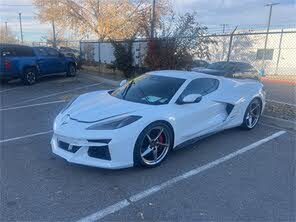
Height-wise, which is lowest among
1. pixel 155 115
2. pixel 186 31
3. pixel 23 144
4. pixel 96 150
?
pixel 23 144

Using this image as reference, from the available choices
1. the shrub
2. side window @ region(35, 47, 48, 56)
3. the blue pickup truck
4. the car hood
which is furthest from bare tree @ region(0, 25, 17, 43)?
the car hood

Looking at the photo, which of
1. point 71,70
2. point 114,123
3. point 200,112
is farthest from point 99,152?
point 71,70

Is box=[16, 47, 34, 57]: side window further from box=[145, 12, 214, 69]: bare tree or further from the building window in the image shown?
the building window

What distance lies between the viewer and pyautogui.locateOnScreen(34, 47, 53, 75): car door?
13094 millimetres

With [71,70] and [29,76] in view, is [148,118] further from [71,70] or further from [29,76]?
[71,70]

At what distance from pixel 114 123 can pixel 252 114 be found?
3.29m

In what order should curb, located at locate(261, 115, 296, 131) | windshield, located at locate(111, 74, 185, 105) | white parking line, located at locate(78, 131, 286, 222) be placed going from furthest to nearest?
1. curb, located at locate(261, 115, 296, 131)
2. windshield, located at locate(111, 74, 185, 105)
3. white parking line, located at locate(78, 131, 286, 222)

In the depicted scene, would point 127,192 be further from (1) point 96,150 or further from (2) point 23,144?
(2) point 23,144

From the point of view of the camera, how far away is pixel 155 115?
402 cm

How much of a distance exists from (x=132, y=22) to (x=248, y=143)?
72.4ft

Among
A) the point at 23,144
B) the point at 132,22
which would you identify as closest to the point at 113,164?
the point at 23,144

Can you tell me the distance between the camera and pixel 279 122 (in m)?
6.25

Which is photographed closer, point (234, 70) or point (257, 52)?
point (234, 70)

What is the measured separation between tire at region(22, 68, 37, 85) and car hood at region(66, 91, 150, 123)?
8.18 meters
